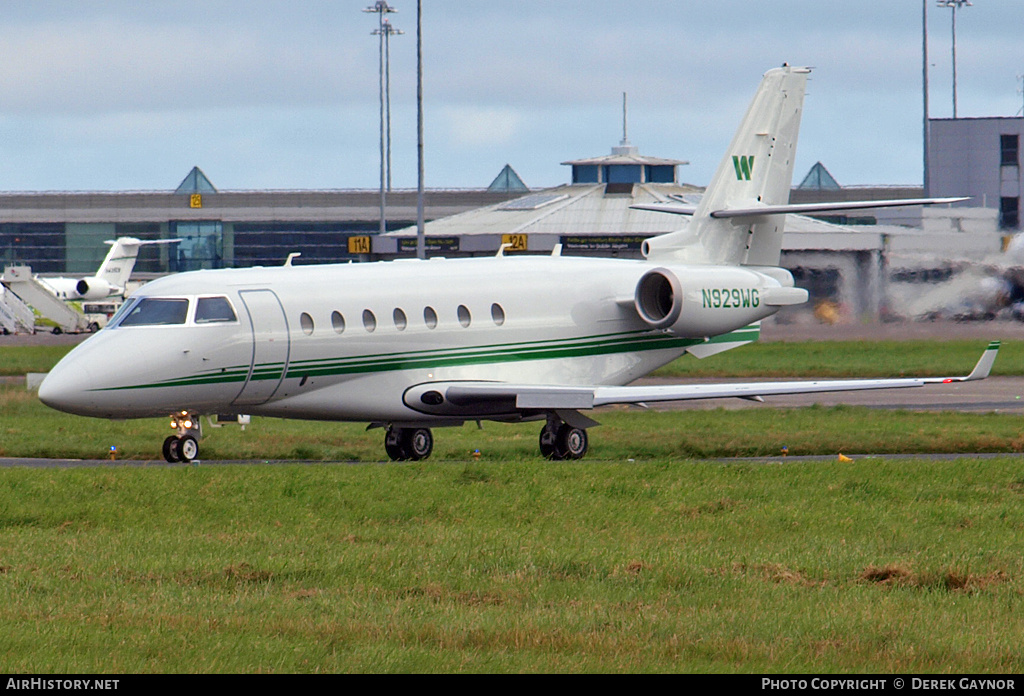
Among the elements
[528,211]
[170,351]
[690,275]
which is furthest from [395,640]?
[528,211]

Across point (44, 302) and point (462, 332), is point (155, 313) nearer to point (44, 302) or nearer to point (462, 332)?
point (462, 332)

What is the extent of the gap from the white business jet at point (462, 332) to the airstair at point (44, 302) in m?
55.6

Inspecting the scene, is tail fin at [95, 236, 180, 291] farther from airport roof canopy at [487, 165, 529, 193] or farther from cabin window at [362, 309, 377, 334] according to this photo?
cabin window at [362, 309, 377, 334]

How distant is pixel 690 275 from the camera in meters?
25.0

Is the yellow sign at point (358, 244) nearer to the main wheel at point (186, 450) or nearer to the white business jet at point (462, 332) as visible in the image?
the white business jet at point (462, 332)

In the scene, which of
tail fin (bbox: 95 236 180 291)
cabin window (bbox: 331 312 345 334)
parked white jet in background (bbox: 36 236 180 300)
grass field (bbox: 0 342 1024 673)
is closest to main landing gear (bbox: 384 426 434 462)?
cabin window (bbox: 331 312 345 334)

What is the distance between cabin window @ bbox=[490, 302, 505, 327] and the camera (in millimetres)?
23547

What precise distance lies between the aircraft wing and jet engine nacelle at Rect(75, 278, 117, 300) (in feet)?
200

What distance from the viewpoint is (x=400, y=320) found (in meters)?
22.4

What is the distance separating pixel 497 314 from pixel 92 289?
60.9 m

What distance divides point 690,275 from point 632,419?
5.80 metres

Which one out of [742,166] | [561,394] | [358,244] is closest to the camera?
[561,394]

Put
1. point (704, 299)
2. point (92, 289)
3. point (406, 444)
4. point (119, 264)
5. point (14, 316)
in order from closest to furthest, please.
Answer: point (406, 444)
point (704, 299)
point (14, 316)
point (92, 289)
point (119, 264)

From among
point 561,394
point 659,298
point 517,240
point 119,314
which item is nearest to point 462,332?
point 561,394
